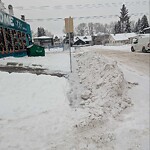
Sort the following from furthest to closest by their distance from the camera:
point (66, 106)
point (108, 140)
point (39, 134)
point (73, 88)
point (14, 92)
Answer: point (73, 88) → point (14, 92) → point (66, 106) → point (39, 134) → point (108, 140)

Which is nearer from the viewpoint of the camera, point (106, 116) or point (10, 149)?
point (10, 149)

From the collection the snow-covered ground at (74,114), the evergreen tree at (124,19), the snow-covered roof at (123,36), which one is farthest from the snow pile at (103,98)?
the evergreen tree at (124,19)

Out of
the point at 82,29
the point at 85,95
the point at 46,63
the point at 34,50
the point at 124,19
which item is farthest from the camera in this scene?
the point at 82,29

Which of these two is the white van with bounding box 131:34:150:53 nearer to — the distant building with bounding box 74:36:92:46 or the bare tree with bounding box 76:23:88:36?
the distant building with bounding box 74:36:92:46

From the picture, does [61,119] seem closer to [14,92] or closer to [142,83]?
[14,92]

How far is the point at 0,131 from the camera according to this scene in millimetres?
3615

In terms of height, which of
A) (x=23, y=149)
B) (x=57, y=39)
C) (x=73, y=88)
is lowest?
(x=23, y=149)

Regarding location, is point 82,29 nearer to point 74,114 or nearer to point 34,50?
point 34,50

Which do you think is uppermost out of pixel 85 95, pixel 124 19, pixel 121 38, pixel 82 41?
pixel 124 19

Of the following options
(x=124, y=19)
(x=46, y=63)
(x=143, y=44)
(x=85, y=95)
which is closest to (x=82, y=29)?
(x=124, y=19)

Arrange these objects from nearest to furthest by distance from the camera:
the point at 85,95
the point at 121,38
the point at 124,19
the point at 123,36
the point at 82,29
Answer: the point at 85,95 → the point at 123,36 → the point at 121,38 → the point at 124,19 → the point at 82,29

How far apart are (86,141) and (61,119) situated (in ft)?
3.15

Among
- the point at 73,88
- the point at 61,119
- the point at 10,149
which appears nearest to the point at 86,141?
the point at 61,119

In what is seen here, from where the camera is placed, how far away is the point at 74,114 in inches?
168
